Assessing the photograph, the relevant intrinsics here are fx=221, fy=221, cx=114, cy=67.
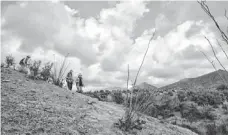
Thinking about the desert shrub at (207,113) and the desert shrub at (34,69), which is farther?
the desert shrub at (207,113)

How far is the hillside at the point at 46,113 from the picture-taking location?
4613mm

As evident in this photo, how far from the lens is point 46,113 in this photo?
532 cm

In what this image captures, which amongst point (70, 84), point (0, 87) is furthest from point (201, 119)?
point (0, 87)

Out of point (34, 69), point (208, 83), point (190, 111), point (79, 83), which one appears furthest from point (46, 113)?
point (208, 83)

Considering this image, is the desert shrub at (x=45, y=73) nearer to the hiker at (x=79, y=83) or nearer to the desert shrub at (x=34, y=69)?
the desert shrub at (x=34, y=69)

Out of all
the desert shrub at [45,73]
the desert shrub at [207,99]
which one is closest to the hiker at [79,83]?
the desert shrub at [45,73]

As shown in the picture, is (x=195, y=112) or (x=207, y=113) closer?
(x=207, y=113)

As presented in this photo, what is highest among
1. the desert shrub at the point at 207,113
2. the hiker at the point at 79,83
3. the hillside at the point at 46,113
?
the hiker at the point at 79,83

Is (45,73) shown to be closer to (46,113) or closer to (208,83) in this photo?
(46,113)

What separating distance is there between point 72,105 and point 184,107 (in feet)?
40.7

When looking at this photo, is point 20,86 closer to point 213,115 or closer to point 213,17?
point 213,17

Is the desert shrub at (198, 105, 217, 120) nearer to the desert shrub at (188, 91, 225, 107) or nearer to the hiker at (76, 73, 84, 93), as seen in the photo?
the desert shrub at (188, 91, 225, 107)

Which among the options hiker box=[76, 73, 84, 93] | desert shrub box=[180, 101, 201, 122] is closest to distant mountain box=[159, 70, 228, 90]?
desert shrub box=[180, 101, 201, 122]

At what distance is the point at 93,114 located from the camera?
641 centimetres
